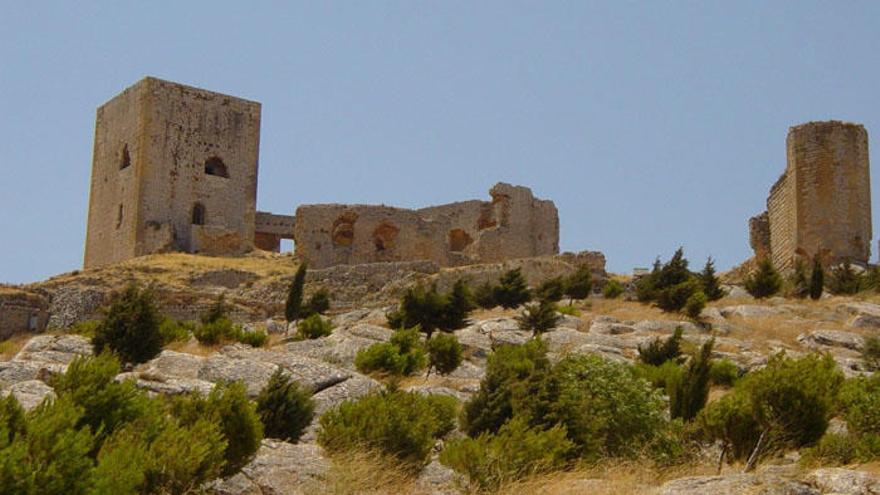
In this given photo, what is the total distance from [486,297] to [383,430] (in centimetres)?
1458

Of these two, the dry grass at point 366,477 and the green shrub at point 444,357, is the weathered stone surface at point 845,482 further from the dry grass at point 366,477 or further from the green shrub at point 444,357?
the green shrub at point 444,357

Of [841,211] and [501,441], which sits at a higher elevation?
[841,211]

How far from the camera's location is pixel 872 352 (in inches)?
742

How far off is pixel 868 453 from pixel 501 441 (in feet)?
11.4

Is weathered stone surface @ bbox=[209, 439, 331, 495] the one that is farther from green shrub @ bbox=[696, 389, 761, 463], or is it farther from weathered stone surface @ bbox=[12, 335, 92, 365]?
weathered stone surface @ bbox=[12, 335, 92, 365]

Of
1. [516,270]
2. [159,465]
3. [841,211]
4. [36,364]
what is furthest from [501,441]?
[841,211]

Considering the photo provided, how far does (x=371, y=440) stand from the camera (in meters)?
10.5

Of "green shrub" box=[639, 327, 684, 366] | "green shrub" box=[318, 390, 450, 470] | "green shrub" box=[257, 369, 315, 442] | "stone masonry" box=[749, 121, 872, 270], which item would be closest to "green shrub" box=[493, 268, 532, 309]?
"green shrub" box=[639, 327, 684, 366]

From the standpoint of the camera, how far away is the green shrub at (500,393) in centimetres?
1211

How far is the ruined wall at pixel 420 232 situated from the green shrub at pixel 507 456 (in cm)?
2248

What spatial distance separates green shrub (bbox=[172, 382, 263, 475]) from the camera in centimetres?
969

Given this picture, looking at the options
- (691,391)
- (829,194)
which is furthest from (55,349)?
(829,194)

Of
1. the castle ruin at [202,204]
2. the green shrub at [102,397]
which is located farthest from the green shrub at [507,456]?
the castle ruin at [202,204]

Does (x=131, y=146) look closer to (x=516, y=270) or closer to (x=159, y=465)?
(x=516, y=270)
